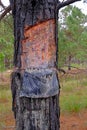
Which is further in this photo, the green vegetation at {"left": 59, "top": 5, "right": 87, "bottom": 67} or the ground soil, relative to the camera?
the green vegetation at {"left": 59, "top": 5, "right": 87, "bottom": 67}

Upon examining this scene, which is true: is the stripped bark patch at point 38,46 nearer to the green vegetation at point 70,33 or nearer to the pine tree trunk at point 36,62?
the pine tree trunk at point 36,62

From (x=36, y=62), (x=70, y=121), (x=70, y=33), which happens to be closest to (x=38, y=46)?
(x=36, y=62)

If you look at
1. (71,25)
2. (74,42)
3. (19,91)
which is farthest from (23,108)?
(74,42)

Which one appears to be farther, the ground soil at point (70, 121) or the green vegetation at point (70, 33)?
the green vegetation at point (70, 33)

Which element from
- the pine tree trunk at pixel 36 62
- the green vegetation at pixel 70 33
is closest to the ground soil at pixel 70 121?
the pine tree trunk at pixel 36 62

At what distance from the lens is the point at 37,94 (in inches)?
71.9

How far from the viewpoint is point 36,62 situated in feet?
6.03

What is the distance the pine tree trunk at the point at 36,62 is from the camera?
183cm

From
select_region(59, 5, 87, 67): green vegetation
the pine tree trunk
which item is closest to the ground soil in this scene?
the pine tree trunk

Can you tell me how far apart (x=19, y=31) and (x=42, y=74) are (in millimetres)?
282

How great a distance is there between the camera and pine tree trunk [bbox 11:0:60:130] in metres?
1.83

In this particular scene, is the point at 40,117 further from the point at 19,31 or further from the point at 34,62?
the point at 19,31

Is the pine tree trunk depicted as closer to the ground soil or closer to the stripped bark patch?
the stripped bark patch

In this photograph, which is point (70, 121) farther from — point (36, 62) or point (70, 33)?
point (70, 33)
